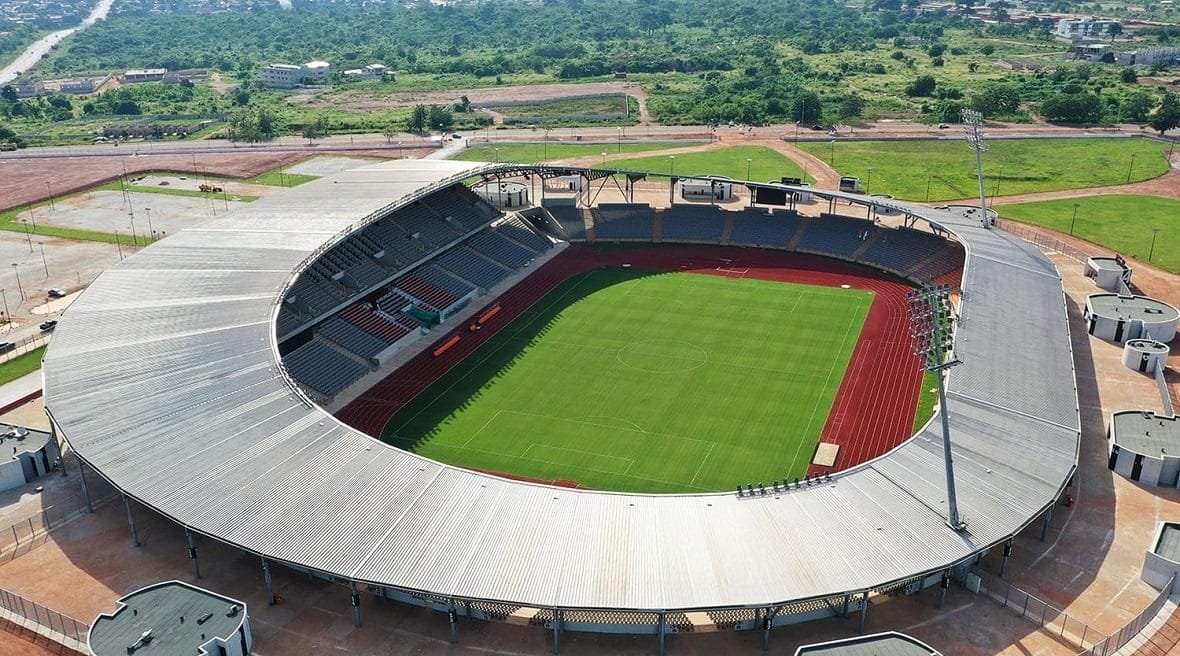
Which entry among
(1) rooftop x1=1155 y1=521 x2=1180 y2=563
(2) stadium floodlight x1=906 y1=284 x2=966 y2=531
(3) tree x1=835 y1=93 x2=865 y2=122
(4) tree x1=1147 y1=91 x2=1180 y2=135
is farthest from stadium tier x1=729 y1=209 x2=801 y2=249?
(4) tree x1=1147 y1=91 x2=1180 y2=135

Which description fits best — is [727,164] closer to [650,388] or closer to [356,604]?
[650,388]

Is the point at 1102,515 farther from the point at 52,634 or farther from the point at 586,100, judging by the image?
the point at 586,100

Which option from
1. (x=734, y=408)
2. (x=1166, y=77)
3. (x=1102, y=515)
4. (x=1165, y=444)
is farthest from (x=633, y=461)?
(x=1166, y=77)

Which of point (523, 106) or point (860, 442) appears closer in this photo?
point (860, 442)

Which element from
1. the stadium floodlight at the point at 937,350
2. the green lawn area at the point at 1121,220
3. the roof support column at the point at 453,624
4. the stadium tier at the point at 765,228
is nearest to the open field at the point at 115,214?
the stadium tier at the point at 765,228

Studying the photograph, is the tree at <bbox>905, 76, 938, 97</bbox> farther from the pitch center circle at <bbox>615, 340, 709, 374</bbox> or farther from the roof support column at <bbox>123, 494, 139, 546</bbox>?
the roof support column at <bbox>123, 494, 139, 546</bbox>

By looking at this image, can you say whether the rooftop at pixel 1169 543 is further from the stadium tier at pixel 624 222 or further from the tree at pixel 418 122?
the tree at pixel 418 122
